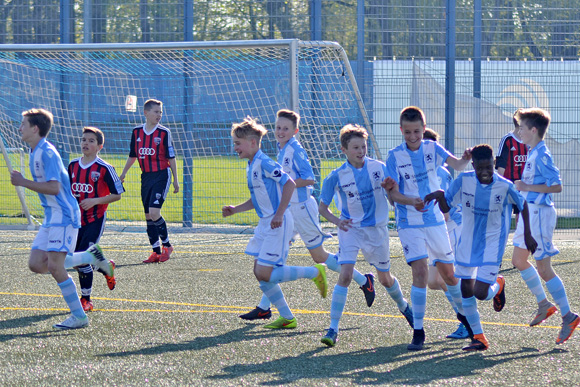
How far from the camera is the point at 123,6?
12.1 metres

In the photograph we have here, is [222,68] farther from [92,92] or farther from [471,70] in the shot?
[471,70]

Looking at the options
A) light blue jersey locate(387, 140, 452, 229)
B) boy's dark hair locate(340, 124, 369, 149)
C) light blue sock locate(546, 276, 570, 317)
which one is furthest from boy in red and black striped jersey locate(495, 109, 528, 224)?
boy's dark hair locate(340, 124, 369, 149)

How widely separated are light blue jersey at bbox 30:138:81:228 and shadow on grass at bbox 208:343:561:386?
1820 mm

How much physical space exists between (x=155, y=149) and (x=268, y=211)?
3793 mm

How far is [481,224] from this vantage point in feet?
16.1

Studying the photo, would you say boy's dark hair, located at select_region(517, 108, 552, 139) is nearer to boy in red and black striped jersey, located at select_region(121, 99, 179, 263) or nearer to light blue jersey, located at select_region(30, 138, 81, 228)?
light blue jersey, located at select_region(30, 138, 81, 228)

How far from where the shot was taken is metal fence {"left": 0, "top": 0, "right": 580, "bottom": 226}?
1154cm

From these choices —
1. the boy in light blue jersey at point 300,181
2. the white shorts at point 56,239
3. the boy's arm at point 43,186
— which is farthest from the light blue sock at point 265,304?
the boy's arm at point 43,186

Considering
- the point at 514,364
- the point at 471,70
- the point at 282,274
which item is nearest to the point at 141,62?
the point at 471,70

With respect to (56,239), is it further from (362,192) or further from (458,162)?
(458,162)

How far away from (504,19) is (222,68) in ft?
14.2

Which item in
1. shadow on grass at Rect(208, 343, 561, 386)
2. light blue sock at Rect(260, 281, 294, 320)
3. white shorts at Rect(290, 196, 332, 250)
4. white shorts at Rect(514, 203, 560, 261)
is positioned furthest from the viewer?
white shorts at Rect(290, 196, 332, 250)

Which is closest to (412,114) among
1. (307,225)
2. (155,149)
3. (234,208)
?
(234,208)

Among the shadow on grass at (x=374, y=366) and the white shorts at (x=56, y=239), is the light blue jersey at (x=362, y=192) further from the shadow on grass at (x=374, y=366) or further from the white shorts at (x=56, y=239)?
the white shorts at (x=56, y=239)
